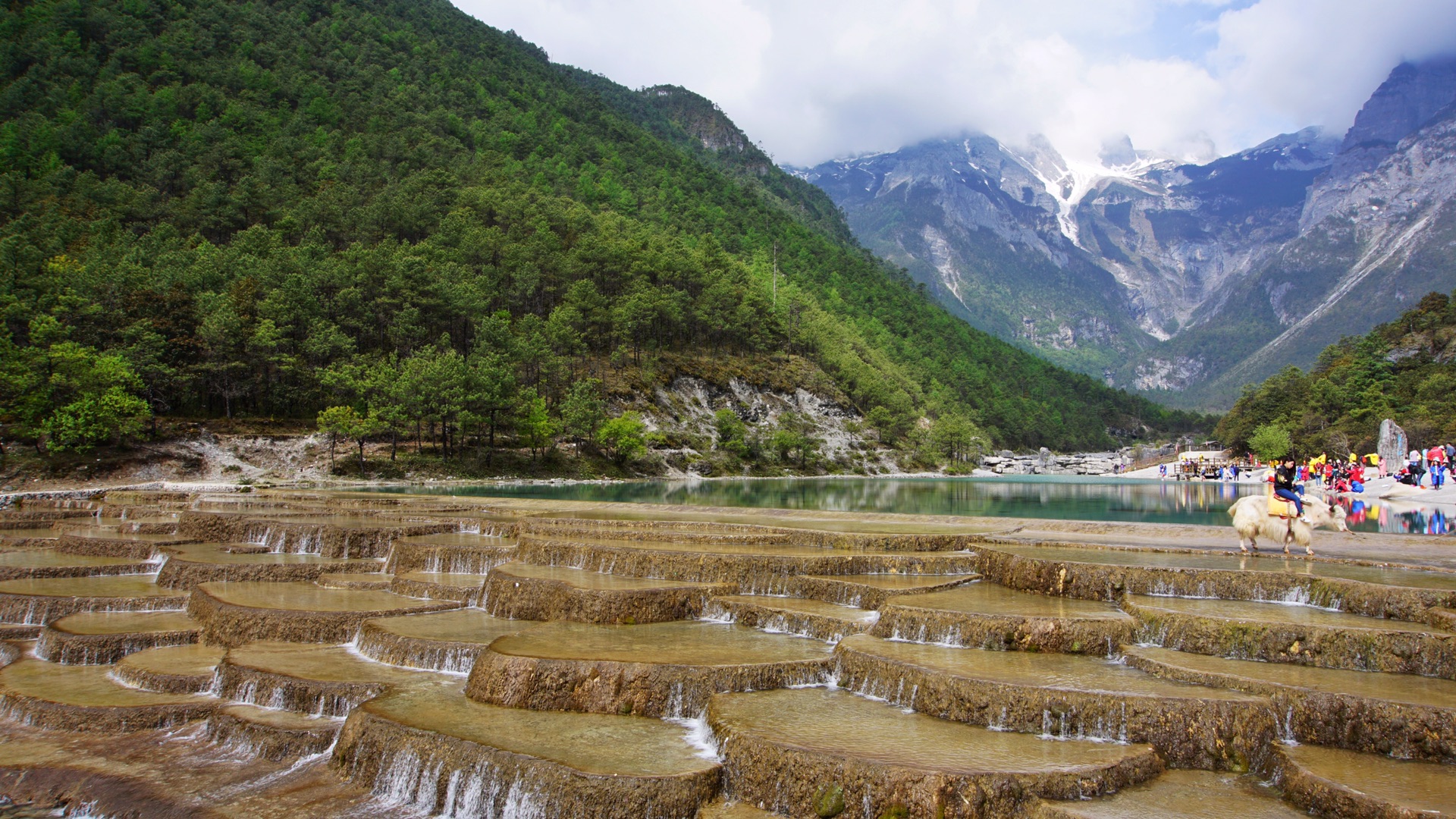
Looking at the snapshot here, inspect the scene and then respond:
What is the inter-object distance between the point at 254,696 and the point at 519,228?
113 metres

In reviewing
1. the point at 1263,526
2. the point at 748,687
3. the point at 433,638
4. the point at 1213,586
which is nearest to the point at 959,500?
the point at 1263,526

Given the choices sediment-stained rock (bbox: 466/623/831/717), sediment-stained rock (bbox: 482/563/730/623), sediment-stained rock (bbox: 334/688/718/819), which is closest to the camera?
sediment-stained rock (bbox: 334/688/718/819)

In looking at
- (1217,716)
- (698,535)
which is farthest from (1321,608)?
(698,535)

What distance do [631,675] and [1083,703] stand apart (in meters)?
6.65

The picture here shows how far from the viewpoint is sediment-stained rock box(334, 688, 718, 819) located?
389 inches

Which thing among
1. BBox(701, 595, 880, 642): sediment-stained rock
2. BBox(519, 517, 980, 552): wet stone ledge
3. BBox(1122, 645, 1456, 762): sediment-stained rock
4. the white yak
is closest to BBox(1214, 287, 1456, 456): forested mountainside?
the white yak

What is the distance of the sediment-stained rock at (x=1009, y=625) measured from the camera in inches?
544

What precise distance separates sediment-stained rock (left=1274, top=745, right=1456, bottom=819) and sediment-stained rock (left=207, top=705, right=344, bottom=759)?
528 inches

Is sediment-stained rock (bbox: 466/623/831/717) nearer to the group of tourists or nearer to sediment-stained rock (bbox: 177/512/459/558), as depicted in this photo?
sediment-stained rock (bbox: 177/512/459/558)

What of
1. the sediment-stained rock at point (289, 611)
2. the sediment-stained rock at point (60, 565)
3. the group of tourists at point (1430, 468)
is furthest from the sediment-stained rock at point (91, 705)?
the group of tourists at point (1430, 468)

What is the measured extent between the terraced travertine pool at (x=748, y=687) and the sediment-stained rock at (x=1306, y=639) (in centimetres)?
4

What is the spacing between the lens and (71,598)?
20172 mm

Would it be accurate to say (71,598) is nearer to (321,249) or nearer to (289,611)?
(289,611)

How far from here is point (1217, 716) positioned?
1035 centimetres
